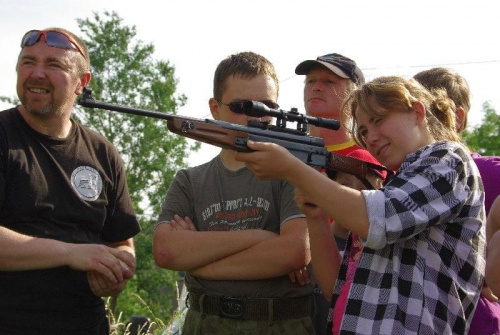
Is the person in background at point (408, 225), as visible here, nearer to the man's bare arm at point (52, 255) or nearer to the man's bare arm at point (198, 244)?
the man's bare arm at point (198, 244)

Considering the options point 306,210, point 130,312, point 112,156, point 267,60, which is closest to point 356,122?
point 306,210

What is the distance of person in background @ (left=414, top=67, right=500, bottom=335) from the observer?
140 inches

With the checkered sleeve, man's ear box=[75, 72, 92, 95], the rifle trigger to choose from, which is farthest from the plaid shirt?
man's ear box=[75, 72, 92, 95]

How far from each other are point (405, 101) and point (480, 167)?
853 mm

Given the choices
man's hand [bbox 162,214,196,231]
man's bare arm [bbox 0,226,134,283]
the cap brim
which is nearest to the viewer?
man's bare arm [bbox 0,226,134,283]

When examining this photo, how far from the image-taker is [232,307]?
14.1 feet

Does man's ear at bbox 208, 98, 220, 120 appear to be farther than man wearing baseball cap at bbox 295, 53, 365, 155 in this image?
No

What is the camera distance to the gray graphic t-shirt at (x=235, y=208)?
4379mm

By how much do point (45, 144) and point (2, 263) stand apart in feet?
2.74

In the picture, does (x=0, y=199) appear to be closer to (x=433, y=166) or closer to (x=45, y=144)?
(x=45, y=144)

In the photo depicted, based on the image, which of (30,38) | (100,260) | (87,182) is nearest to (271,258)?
(100,260)

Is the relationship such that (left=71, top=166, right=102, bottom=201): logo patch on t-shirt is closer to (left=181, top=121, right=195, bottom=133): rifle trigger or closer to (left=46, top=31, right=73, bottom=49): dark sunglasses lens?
(left=46, top=31, right=73, bottom=49): dark sunglasses lens

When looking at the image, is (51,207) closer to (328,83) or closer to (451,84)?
(328,83)

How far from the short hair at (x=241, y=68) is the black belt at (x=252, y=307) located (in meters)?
1.37
